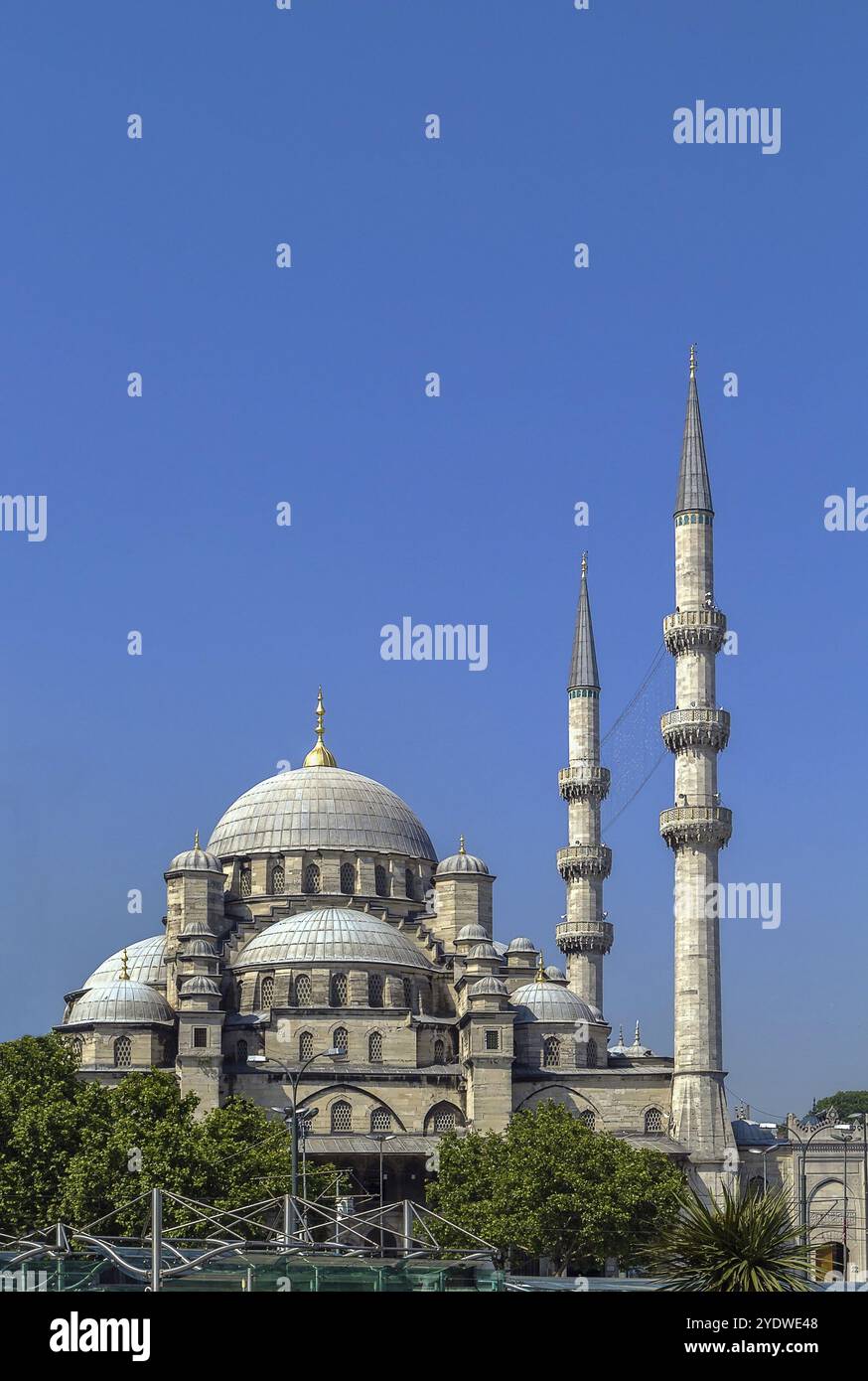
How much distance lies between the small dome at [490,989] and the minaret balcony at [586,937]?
1110 cm

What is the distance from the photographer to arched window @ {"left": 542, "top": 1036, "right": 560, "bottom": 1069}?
69.2 meters

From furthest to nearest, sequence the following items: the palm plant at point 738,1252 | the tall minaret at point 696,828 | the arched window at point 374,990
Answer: the arched window at point 374,990 < the tall minaret at point 696,828 < the palm plant at point 738,1252

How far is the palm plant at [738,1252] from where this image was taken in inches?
1110

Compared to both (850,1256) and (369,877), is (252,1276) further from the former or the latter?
(369,877)

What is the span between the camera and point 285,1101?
66188 mm

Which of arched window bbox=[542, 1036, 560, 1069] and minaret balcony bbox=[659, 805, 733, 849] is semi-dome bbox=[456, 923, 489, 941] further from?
minaret balcony bbox=[659, 805, 733, 849]

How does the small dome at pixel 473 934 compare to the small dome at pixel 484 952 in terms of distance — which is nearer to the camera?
the small dome at pixel 484 952

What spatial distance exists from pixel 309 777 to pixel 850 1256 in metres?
27.5

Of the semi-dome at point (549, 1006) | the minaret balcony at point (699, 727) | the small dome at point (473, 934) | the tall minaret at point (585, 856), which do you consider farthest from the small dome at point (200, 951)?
the minaret balcony at point (699, 727)

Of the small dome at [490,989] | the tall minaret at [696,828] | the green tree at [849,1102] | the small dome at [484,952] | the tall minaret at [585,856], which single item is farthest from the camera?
the green tree at [849,1102]

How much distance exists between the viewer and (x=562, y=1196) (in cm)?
5503

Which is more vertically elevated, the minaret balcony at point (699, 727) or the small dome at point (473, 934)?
the minaret balcony at point (699, 727)

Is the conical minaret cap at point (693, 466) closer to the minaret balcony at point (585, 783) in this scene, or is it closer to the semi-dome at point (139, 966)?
the minaret balcony at point (585, 783)
